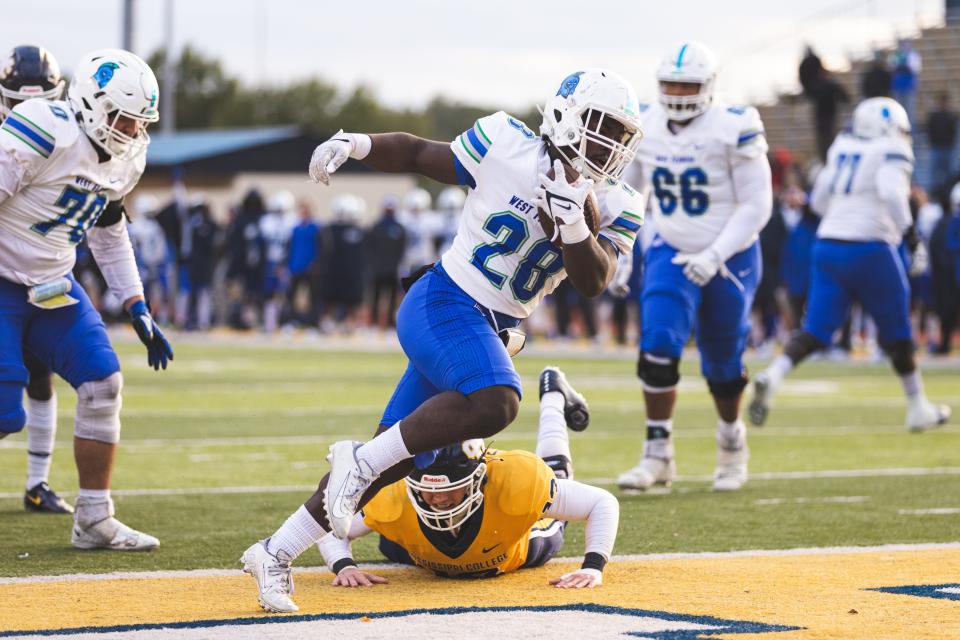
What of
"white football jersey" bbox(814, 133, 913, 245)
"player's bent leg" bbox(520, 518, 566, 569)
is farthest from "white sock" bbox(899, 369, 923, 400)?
Result: "player's bent leg" bbox(520, 518, 566, 569)

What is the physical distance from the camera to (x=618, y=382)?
14773 millimetres

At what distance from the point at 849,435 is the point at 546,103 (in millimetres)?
5884

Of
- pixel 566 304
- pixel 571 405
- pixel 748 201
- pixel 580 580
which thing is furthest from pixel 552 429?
pixel 566 304

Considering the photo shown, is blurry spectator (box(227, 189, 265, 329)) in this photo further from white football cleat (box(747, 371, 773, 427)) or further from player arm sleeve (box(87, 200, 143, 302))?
player arm sleeve (box(87, 200, 143, 302))

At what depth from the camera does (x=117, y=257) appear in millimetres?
6176

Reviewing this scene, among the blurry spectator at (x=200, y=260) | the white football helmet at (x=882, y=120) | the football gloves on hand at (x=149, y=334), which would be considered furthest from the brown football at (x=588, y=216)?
the blurry spectator at (x=200, y=260)

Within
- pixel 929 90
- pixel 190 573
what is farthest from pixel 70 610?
pixel 929 90

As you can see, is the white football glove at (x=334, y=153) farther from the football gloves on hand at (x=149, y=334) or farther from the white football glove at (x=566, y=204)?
the football gloves on hand at (x=149, y=334)

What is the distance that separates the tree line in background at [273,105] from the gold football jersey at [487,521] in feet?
199

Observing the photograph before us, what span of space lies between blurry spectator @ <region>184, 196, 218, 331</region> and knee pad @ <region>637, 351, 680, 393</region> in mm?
16612

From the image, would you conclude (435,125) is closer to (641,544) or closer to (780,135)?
(780,135)

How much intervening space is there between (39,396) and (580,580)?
3.02 metres

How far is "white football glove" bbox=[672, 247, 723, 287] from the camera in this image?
7277 millimetres

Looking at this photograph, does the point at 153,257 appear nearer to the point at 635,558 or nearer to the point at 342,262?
the point at 342,262
